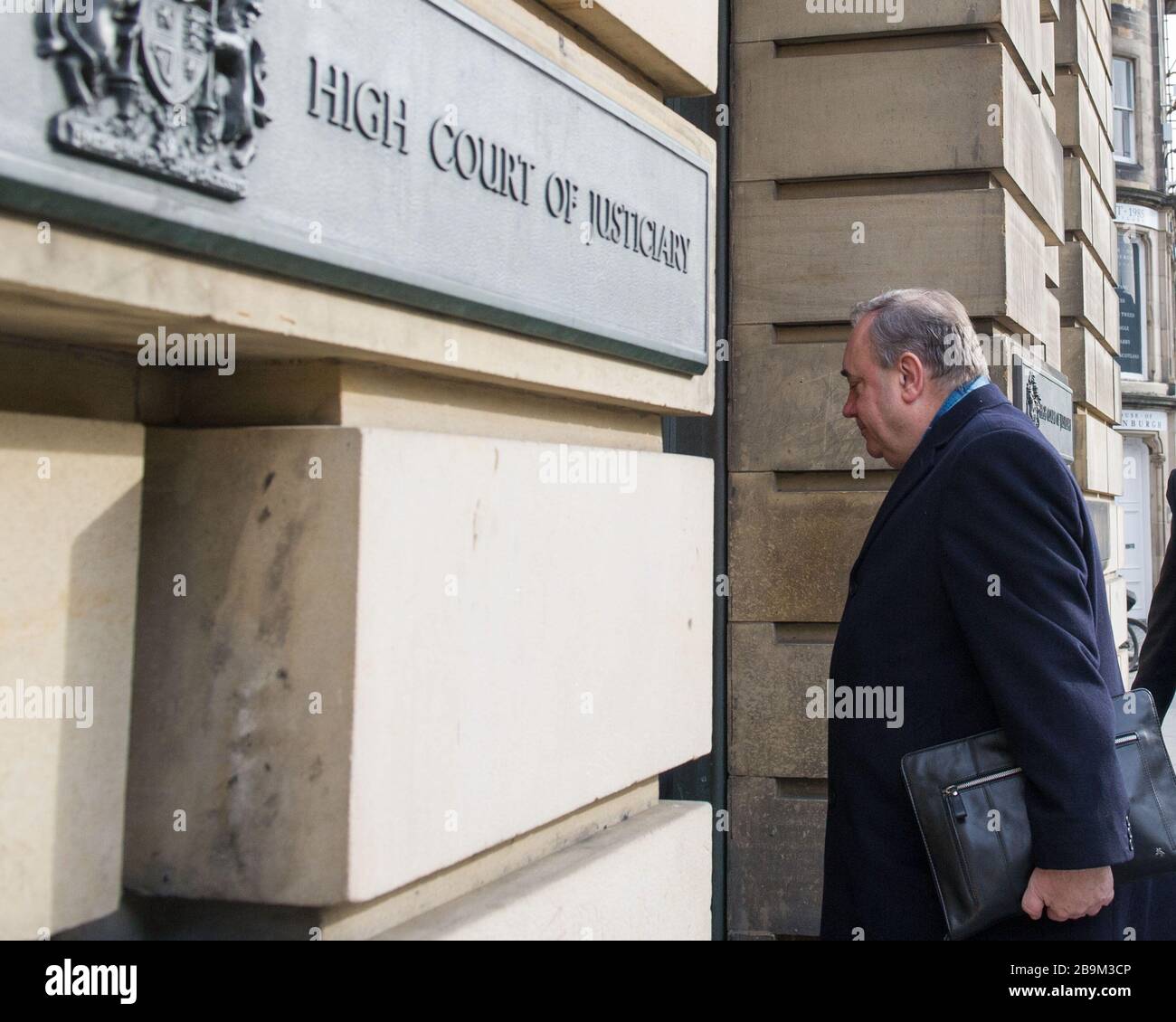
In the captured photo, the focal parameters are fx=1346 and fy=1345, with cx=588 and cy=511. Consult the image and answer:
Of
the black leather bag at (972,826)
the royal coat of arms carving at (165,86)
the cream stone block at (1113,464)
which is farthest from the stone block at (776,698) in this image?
the cream stone block at (1113,464)

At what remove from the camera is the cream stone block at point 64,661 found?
1537mm

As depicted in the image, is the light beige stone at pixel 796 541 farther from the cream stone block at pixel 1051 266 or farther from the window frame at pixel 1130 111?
the window frame at pixel 1130 111

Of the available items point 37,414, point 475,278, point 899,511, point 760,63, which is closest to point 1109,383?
point 760,63

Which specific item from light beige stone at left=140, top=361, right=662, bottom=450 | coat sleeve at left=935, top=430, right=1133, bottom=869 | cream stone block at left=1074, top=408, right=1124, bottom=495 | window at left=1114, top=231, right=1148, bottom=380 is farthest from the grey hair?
window at left=1114, top=231, right=1148, bottom=380

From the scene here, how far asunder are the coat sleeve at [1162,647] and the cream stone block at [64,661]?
11.2ft

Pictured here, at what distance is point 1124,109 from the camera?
2589 cm

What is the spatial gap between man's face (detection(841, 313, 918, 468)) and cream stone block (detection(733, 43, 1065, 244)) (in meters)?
1.72

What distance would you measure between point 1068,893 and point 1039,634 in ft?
1.53

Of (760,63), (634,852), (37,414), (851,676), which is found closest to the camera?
(37,414)

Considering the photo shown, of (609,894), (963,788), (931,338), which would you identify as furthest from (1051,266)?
(609,894)

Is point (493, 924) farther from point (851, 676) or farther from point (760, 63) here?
point (760, 63)

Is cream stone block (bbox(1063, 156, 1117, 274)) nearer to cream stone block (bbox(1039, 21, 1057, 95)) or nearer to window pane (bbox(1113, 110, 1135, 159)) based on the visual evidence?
cream stone block (bbox(1039, 21, 1057, 95))
